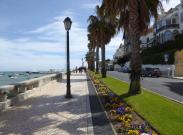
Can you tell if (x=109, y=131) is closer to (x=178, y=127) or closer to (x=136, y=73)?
(x=178, y=127)

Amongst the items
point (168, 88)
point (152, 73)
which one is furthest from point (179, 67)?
point (168, 88)

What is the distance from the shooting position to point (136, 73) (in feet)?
65.2

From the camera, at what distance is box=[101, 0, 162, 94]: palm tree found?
19.8m

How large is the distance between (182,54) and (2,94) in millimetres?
46893

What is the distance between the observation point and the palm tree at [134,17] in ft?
65.1

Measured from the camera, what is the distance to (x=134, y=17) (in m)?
19.9

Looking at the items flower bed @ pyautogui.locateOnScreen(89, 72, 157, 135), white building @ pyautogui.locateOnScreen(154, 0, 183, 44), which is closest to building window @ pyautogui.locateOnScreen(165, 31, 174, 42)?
white building @ pyautogui.locateOnScreen(154, 0, 183, 44)

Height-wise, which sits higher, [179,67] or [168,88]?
[179,67]

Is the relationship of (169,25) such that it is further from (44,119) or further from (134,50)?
(44,119)

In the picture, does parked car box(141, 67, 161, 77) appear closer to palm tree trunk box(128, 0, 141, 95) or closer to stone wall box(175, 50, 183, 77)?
stone wall box(175, 50, 183, 77)

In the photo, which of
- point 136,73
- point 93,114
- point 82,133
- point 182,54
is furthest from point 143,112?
point 182,54

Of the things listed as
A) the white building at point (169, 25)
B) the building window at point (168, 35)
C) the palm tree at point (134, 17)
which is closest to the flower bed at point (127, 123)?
the palm tree at point (134, 17)

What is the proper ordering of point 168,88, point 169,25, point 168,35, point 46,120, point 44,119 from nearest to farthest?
point 46,120 → point 44,119 → point 168,88 → point 169,25 → point 168,35

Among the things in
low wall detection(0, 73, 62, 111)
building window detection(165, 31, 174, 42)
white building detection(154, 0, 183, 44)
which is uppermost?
white building detection(154, 0, 183, 44)
